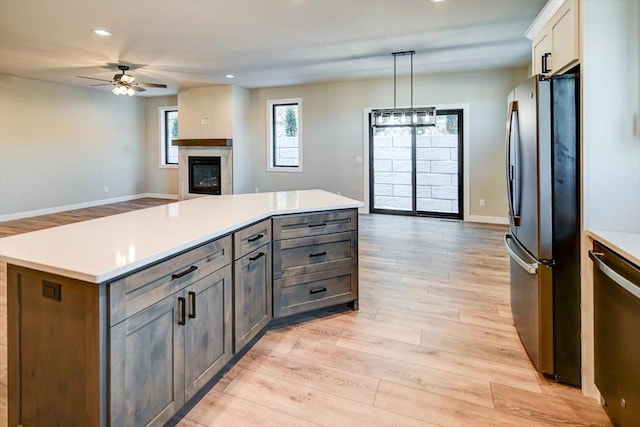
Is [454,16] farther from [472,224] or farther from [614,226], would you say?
[472,224]

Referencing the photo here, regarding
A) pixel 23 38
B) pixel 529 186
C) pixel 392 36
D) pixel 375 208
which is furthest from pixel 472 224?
pixel 23 38

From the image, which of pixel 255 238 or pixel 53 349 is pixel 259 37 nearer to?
pixel 255 238

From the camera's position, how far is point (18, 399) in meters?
1.47

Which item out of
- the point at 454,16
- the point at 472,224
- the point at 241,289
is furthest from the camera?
the point at 472,224

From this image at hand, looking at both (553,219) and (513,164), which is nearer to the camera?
(553,219)

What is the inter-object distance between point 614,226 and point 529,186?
44 centimetres

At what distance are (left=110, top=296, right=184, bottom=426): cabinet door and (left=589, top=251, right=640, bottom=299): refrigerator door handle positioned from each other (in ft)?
5.92

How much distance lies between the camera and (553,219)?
77.9 inches

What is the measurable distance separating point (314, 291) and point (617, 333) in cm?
176

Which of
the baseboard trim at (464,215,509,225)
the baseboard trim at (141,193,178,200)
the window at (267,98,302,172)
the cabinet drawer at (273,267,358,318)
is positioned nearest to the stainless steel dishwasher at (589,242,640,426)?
the cabinet drawer at (273,267,358,318)

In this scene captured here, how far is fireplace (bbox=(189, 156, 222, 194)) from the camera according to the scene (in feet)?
26.9

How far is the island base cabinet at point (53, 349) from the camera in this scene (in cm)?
128

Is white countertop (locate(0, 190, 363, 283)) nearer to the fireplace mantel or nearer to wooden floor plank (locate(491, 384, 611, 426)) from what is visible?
wooden floor plank (locate(491, 384, 611, 426))

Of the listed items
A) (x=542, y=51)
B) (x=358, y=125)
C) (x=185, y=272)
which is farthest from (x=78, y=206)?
(x=542, y=51)
